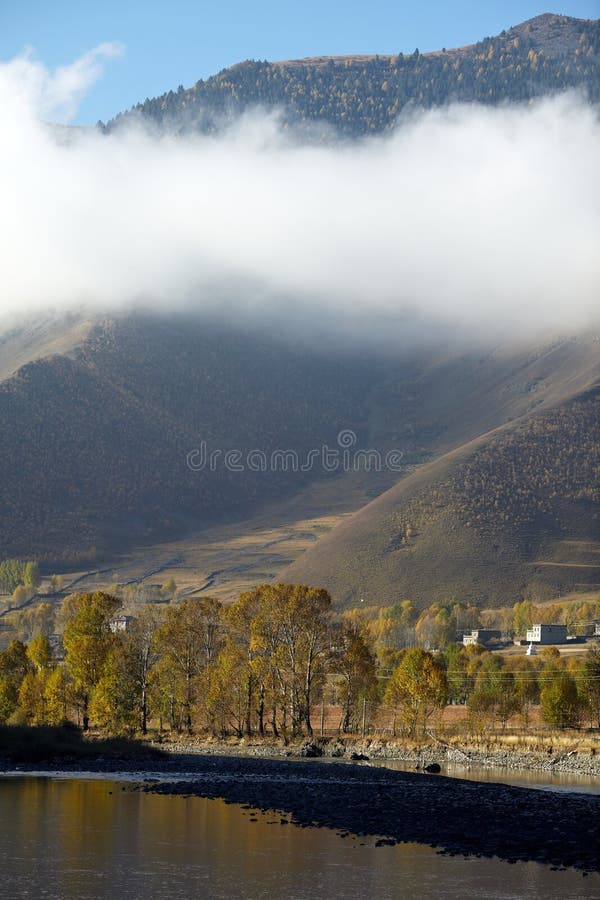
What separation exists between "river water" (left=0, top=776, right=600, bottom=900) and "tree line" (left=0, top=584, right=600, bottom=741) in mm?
41052

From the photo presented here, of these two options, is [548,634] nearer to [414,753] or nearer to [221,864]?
[414,753]

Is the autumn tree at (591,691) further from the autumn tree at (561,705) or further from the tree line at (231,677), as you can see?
the autumn tree at (561,705)

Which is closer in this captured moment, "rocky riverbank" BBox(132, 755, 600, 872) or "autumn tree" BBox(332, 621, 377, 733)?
"rocky riverbank" BBox(132, 755, 600, 872)

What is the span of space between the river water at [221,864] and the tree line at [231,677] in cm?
4105

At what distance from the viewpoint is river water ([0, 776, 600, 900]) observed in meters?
33.3

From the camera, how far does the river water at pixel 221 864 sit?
33.3m

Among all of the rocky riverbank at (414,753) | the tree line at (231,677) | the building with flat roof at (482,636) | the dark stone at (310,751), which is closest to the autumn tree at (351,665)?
the tree line at (231,677)

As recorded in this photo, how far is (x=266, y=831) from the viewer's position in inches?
1686

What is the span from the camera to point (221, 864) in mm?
37062

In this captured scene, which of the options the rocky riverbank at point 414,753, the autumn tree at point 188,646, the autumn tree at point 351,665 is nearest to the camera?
the rocky riverbank at point 414,753

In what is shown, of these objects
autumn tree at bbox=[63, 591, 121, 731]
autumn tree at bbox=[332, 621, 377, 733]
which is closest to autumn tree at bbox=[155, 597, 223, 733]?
autumn tree at bbox=[63, 591, 121, 731]

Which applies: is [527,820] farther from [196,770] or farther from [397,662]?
[397,662]

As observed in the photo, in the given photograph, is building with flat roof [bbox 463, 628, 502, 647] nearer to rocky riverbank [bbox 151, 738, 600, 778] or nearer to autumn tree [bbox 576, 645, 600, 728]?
autumn tree [bbox 576, 645, 600, 728]

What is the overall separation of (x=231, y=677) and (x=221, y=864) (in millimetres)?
50579
